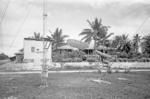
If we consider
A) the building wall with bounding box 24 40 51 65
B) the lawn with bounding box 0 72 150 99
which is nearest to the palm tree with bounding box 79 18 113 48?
the building wall with bounding box 24 40 51 65

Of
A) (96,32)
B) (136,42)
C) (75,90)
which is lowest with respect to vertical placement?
(75,90)

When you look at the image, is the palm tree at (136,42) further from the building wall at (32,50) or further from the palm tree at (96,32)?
the building wall at (32,50)

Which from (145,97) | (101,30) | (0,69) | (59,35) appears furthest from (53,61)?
(145,97)

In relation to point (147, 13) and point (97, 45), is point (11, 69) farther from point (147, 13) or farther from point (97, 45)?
point (97, 45)

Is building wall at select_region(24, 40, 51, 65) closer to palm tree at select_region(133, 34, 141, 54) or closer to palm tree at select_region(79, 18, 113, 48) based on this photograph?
palm tree at select_region(79, 18, 113, 48)

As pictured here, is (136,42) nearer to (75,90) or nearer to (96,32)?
(96,32)

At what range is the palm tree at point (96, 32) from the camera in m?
30.1

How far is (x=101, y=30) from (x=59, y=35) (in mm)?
10284

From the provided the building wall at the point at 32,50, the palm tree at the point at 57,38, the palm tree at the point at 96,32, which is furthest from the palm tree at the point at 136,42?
the building wall at the point at 32,50

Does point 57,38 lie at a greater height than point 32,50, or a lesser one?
greater

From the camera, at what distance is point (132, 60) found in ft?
77.3

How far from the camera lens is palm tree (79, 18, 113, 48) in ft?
98.6

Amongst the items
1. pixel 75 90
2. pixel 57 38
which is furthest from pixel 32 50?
pixel 75 90

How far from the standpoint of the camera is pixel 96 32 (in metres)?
29.8
